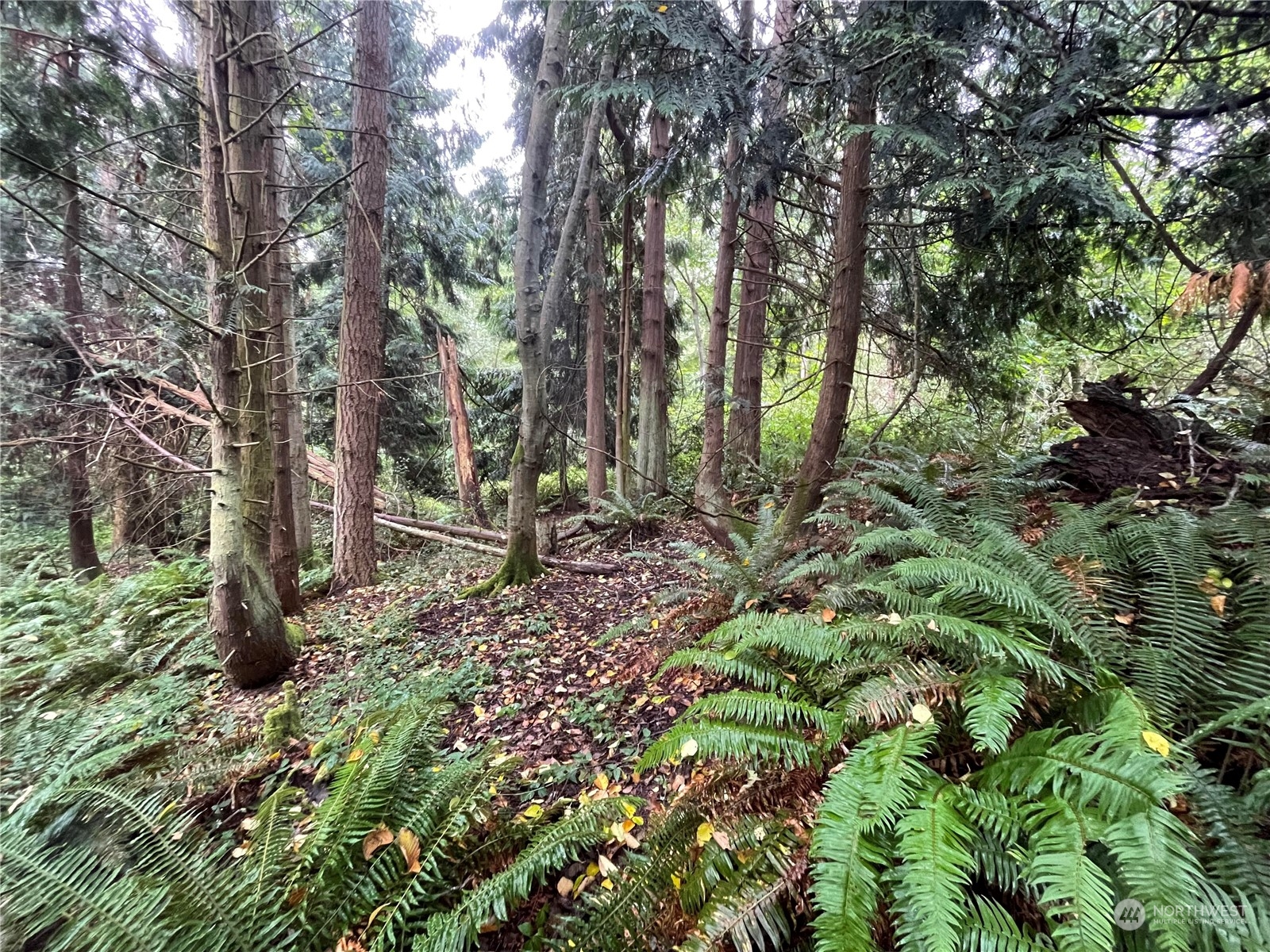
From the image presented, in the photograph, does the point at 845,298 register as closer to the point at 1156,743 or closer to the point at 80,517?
the point at 1156,743

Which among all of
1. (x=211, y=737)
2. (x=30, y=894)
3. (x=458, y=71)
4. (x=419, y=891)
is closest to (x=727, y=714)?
(x=419, y=891)

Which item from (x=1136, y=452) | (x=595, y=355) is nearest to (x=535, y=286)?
(x=595, y=355)

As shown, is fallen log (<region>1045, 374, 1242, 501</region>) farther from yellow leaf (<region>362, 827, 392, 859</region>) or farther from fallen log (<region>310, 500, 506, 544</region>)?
fallen log (<region>310, 500, 506, 544</region>)

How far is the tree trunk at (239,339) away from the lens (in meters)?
3.34

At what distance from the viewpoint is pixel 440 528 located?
786 centimetres

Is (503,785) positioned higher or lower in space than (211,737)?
higher

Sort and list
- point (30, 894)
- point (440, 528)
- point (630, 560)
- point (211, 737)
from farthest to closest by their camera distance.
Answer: point (440, 528)
point (630, 560)
point (211, 737)
point (30, 894)

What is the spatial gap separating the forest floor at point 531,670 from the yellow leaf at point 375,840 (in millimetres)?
677

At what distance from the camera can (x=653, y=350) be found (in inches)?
297

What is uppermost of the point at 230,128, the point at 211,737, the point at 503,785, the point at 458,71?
the point at 458,71

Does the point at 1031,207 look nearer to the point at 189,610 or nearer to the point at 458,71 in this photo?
the point at 189,610

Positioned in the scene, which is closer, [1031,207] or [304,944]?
[304,944]

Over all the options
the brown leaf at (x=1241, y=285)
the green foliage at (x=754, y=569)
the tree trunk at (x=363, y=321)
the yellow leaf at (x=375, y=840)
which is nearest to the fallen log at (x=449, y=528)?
the tree trunk at (x=363, y=321)

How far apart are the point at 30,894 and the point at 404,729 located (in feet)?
3.93
